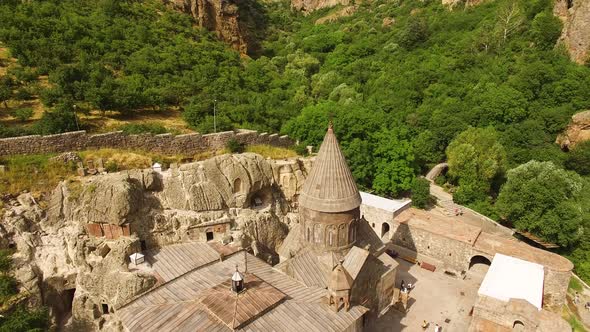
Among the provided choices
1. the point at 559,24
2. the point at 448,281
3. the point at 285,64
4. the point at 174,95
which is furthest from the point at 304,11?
the point at 448,281

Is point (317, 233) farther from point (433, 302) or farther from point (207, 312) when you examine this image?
point (433, 302)

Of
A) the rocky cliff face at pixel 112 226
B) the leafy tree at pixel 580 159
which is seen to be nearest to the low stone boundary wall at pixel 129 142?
the rocky cliff face at pixel 112 226

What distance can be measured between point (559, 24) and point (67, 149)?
51360 mm

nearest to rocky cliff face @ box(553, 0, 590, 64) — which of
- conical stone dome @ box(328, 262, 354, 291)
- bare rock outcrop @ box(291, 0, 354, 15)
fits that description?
conical stone dome @ box(328, 262, 354, 291)

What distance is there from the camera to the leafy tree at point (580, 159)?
98.6 ft

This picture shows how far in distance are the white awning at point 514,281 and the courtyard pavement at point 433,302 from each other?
7.48 feet

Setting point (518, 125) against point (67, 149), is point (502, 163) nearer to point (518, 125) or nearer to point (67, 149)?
point (518, 125)

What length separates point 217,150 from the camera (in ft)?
80.6

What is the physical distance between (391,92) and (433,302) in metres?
29.0

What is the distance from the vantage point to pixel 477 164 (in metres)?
31.8

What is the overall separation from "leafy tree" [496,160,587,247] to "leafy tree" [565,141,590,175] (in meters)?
4.01

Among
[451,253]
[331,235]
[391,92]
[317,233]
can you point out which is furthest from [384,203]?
[391,92]

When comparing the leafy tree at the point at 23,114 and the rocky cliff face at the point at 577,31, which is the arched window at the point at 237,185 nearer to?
the leafy tree at the point at 23,114

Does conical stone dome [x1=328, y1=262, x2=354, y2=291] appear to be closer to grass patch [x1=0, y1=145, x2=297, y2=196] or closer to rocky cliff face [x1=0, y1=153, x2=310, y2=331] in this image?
rocky cliff face [x1=0, y1=153, x2=310, y2=331]
